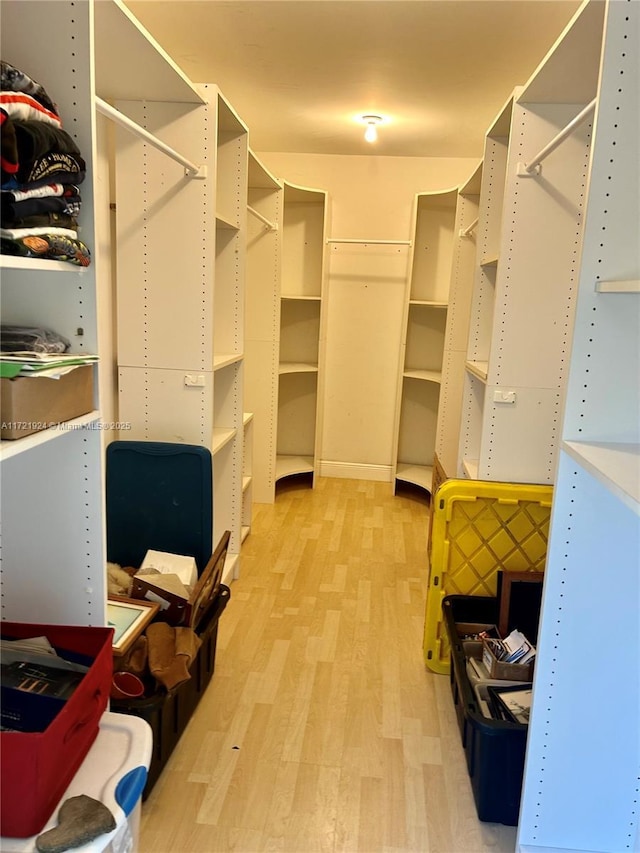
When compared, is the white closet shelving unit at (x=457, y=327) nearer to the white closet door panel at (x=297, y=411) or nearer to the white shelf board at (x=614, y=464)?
the white closet door panel at (x=297, y=411)

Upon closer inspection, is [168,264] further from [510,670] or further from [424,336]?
[424,336]

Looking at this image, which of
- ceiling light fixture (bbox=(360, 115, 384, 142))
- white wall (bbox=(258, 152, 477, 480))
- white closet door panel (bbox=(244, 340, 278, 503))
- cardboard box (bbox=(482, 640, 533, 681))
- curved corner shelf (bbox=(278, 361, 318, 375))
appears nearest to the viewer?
cardboard box (bbox=(482, 640, 533, 681))

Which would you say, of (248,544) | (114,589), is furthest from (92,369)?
(248,544)

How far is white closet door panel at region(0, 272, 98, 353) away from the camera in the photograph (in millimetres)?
1315

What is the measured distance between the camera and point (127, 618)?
72.8 inches

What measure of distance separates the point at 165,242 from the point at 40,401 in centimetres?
140

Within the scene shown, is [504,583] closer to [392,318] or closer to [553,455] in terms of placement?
[553,455]

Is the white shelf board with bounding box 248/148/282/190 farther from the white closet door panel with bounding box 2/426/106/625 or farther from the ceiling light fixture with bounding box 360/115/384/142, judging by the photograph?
the white closet door panel with bounding box 2/426/106/625

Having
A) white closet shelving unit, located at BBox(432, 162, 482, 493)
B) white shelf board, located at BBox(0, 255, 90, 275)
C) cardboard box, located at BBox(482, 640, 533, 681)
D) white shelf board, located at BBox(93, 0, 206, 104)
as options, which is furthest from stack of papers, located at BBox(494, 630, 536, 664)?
white shelf board, located at BBox(93, 0, 206, 104)

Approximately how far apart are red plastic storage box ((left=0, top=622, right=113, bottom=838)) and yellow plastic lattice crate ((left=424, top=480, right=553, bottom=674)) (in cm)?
133

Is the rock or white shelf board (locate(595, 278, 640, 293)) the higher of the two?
white shelf board (locate(595, 278, 640, 293))

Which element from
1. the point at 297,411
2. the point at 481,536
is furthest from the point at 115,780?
the point at 297,411

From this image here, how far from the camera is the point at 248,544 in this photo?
3.64 m

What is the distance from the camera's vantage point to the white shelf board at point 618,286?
3.72ft
